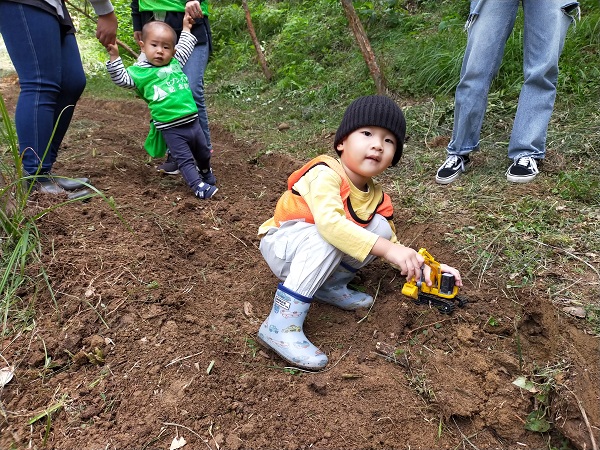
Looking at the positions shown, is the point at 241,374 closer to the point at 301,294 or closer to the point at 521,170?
the point at 301,294

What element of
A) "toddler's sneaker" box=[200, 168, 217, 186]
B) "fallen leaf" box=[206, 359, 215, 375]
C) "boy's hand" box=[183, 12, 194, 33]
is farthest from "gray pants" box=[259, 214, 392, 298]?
"boy's hand" box=[183, 12, 194, 33]

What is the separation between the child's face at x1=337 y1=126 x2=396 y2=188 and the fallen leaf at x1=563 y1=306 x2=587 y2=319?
37.4 inches

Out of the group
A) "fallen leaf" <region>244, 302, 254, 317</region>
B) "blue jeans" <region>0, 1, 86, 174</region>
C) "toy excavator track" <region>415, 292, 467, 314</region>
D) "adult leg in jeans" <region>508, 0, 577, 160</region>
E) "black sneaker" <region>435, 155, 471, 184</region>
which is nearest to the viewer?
"toy excavator track" <region>415, 292, 467, 314</region>

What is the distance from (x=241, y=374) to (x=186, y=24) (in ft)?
8.57

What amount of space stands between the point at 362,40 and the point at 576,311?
3259mm

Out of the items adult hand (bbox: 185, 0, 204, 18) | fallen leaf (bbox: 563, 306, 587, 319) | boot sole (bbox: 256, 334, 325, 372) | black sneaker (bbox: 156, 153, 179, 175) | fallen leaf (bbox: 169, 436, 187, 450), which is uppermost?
adult hand (bbox: 185, 0, 204, 18)

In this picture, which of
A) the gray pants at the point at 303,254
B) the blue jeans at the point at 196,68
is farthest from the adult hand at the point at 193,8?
the gray pants at the point at 303,254

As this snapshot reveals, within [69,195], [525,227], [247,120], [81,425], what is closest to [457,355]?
[525,227]

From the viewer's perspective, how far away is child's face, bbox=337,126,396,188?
6.28 ft

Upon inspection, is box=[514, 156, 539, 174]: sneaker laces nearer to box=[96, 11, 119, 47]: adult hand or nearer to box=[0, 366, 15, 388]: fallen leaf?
box=[96, 11, 119, 47]: adult hand

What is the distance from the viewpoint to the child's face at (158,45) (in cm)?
312

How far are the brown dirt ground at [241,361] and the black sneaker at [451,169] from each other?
709 mm

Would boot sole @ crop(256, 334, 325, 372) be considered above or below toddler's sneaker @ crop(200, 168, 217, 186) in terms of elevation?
above

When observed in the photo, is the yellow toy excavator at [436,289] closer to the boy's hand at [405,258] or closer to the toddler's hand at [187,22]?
the boy's hand at [405,258]
